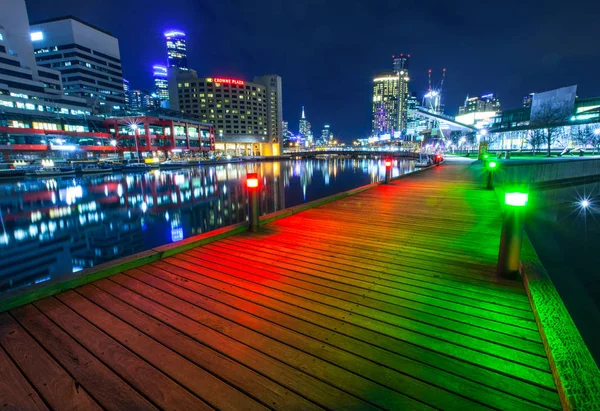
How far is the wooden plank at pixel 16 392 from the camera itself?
6.75 feet

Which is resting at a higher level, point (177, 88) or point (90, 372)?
point (177, 88)

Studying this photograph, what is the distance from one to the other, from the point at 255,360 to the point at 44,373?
5.57 ft

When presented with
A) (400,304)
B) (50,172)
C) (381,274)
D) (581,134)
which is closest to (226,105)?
(50,172)

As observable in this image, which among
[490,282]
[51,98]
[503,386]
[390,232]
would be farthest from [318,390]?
[51,98]

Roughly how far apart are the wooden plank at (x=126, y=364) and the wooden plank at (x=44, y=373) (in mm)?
246

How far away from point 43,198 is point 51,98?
6229cm

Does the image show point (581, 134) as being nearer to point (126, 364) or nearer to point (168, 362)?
point (168, 362)

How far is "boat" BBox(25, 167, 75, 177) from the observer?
42.5 metres

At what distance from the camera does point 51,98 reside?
67.5m

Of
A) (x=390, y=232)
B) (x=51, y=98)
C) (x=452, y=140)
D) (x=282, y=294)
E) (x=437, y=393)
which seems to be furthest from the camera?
(x=452, y=140)

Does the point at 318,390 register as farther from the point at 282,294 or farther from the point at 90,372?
the point at 90,372

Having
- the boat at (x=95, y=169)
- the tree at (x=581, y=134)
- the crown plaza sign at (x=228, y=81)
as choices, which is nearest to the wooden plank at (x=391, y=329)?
the boat at (x=95, y=169)

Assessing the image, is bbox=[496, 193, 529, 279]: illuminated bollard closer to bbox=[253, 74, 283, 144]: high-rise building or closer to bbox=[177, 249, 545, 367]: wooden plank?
bbox=[177, 249, 545, 367]: wooden plank

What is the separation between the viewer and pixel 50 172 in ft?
141
